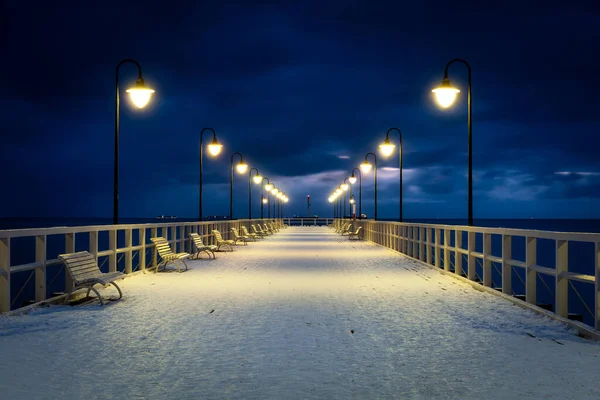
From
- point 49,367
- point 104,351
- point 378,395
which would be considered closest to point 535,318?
point 378,395

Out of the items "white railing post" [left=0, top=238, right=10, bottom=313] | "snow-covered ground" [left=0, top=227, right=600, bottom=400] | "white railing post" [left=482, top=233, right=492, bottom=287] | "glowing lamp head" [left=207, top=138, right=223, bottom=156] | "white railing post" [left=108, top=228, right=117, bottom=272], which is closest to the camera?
"snow-covered ground" [left=0, top=227, right=600, bottom=400]

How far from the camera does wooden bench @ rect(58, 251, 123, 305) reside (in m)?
9.85

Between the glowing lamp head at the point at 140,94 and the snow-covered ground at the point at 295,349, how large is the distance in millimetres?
4777

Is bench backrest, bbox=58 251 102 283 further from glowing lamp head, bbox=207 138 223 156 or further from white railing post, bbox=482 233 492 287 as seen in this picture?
glowing lamp head, bbox=207 138 223 156

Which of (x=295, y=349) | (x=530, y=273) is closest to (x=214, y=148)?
(x=530, y=273)

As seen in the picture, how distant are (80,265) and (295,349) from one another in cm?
515

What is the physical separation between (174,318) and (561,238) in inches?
217

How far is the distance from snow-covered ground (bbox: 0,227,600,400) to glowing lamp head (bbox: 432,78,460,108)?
5236 mm

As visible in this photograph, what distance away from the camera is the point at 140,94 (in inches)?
559

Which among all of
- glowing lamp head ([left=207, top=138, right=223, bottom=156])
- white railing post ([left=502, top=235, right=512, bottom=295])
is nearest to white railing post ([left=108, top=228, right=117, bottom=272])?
white railing post ([left=502, top=235, right=512, bottom=295])

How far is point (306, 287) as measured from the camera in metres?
12.5

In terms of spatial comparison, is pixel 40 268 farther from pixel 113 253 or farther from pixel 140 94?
pixel 140 94

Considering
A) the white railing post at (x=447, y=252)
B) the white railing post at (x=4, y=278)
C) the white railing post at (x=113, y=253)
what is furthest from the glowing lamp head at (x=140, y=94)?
the white railing post at (x=447, y=252)

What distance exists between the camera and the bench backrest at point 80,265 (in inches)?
388
